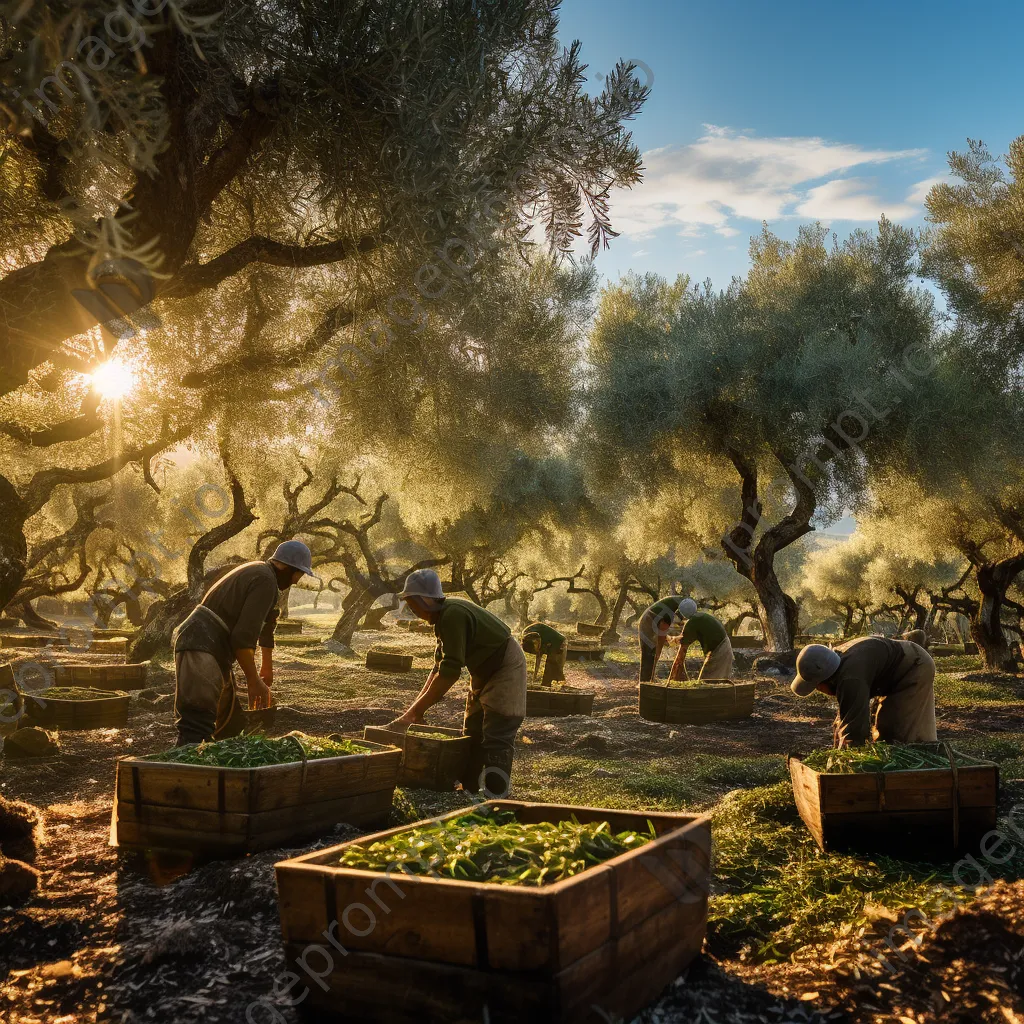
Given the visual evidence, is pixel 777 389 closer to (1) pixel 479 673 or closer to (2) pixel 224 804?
(1) pixel 479 673

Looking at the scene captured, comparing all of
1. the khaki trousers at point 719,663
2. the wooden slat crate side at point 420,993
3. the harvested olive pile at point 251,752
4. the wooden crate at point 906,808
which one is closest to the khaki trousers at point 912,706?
the wooden crate at point 906,808

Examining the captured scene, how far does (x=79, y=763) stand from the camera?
10.5 metres

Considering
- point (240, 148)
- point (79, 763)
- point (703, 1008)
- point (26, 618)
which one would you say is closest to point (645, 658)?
point (79, 763)

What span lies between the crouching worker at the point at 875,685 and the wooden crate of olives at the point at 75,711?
33.0ft

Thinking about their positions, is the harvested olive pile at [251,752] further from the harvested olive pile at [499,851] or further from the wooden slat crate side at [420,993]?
the wooden slat crate side at [420,993]

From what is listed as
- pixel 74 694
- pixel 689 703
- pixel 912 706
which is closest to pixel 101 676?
pixel 74 694

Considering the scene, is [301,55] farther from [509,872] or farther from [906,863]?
[906,863]

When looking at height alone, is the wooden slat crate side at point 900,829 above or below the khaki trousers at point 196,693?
below

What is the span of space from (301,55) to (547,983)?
329 inches

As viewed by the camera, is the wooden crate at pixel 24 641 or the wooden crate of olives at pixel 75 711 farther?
the wooden crate at pixel 24 641

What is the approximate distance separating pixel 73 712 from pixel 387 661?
39.5 ft

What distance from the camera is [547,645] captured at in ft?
63.9

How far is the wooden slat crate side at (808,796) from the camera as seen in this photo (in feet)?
21.4

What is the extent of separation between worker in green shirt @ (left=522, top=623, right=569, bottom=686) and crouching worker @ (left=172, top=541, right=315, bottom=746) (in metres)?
11.6
